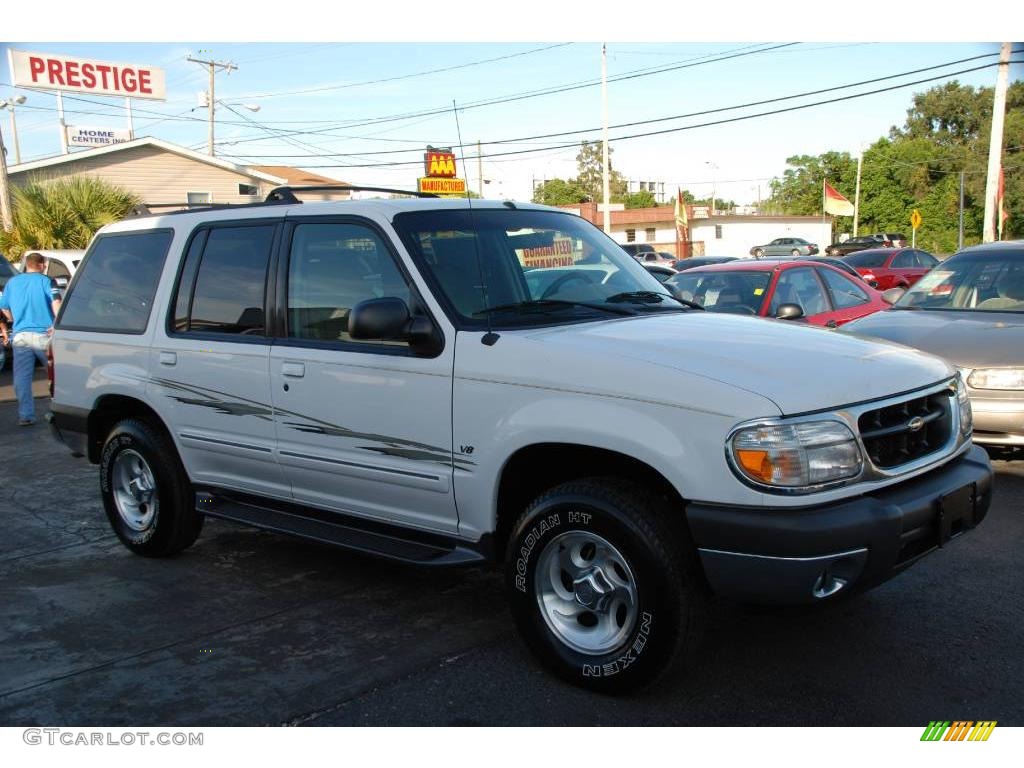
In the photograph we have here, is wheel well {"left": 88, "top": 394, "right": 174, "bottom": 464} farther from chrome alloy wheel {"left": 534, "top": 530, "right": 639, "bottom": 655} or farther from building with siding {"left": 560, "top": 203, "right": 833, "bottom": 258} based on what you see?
building with siding {"left": 560, "top": 203, "right": 833, "bottom": 258}

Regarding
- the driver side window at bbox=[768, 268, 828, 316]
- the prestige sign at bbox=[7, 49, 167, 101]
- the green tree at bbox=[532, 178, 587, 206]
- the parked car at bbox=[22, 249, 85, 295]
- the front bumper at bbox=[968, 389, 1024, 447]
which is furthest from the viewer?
the green tree at bbox=[532, 178, 587, 206]

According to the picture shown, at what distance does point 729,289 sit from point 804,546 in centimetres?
624

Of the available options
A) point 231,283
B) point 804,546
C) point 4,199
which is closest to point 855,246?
point 4,199

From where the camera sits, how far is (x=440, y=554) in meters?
4.10

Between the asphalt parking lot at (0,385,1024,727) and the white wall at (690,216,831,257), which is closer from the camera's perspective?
the asphalt parking lot at (0,385,1024,727)

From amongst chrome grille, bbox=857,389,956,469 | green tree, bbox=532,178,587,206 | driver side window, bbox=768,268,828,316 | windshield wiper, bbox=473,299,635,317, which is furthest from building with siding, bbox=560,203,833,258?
chrome grille, bbox=857,389,956,469

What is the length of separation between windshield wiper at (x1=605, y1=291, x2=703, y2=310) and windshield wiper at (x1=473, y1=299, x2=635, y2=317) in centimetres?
13

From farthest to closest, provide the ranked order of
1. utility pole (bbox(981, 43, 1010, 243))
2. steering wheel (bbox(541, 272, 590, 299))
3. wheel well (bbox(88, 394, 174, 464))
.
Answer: utility pole (bbox(981, 43, 1010, 243)), wheel well (bbox(88, 394, 174, 464)), steering wheel (bbox(541, 272, 590, 299))

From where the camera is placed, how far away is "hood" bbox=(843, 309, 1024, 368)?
6406 mm

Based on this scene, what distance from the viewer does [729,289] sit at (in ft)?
29.9

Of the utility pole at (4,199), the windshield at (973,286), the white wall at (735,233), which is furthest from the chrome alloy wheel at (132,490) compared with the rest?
the white wall at (735,233)

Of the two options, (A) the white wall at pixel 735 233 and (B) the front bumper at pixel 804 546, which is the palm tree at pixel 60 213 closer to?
(B) the front bumper at pixel 804 546

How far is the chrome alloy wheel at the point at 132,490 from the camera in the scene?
18.6 feet

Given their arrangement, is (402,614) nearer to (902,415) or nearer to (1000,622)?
(902,415)
